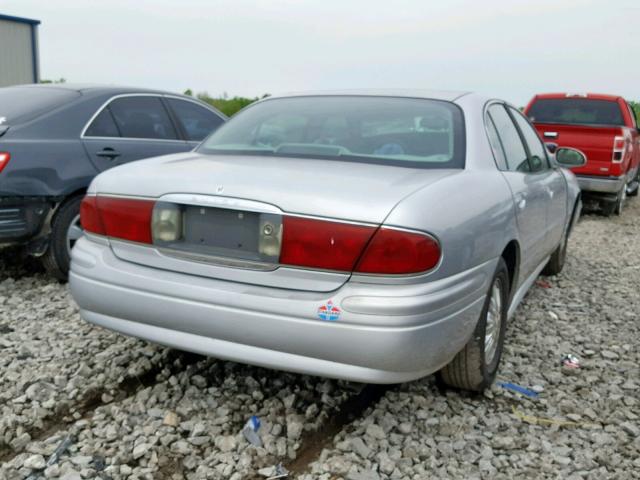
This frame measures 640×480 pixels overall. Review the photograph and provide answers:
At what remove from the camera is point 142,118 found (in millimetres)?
5531

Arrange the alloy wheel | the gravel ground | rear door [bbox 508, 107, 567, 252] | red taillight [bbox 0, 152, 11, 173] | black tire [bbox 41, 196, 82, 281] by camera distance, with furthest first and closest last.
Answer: black tire [bbox 41, 196, 82, 281] < red taillight [bbox 0, 152, 11, 173] < rear door [bbox 508, 107, 567, 252] < the alloy wheel < the gravel ground

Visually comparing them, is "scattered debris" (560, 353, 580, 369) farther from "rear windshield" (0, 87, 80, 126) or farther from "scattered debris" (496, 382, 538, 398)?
"rear windshield" (0, 87, 80, 126)

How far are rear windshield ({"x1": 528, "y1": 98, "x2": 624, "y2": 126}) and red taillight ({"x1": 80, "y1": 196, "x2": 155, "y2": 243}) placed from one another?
8.88 m

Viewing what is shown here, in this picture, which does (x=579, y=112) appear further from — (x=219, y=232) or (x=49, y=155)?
(x=219, y=232)

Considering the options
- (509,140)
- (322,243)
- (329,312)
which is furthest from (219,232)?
(509,140)

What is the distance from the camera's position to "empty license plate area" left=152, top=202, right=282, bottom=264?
2463 millimetres

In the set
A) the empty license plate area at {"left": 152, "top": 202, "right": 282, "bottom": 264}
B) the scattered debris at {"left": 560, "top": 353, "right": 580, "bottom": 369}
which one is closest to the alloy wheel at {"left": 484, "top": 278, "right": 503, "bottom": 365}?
the scattered debris at {"left": 560, "top": 353, "right": 580, "bottom": 369}

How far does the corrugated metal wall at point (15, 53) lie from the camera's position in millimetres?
21891

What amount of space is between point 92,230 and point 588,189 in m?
8.20

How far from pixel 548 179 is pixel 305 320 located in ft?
8.51

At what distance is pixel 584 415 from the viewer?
312 centimetres

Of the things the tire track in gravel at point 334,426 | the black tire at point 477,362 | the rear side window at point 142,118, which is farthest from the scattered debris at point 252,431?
the rear side window at point 142,118

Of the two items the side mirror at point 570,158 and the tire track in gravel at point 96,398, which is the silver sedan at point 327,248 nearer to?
the tire track in gravel at point 96,398

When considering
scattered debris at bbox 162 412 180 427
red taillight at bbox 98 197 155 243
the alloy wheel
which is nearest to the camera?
red taillight at bbox 98 197 155 243
